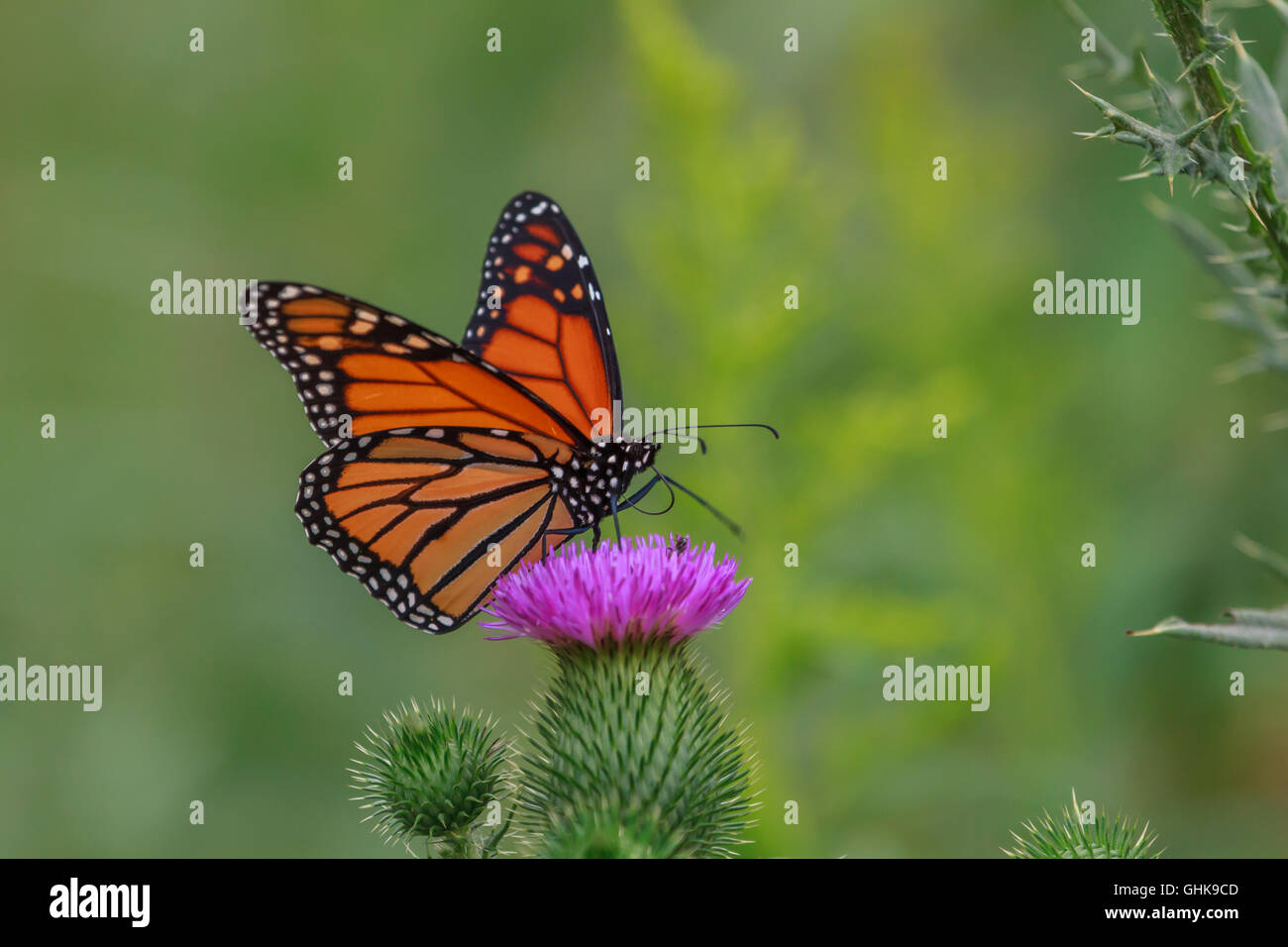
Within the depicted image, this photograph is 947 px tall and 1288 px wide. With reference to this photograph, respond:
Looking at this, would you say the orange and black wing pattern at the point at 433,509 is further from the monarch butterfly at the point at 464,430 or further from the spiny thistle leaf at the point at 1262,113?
the spiny thistle leaf at the point at 1262,113

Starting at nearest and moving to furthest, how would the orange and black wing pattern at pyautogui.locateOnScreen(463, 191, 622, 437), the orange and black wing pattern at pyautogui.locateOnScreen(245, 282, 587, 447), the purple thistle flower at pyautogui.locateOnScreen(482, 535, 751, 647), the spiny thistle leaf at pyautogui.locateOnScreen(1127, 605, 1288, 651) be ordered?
1. the spiny thistle leaf at pyautogui.locateOnScreen(1127, 605, 1288, 651)
2. the purple thistle flower at pyautogui.locateOnScreen(482, 535, 751, 647)
3. the orange and black wing pattern at pyautogui.locateOnScreen(245, 282, 587, 447)
4. the orange and black wing pattern at pyautogui.locateOnScreen(463, 191, 622, 437)

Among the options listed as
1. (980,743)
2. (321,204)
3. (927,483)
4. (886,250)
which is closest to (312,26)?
(321,204)

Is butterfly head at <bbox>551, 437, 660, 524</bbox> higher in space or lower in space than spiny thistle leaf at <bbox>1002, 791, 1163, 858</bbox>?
higher

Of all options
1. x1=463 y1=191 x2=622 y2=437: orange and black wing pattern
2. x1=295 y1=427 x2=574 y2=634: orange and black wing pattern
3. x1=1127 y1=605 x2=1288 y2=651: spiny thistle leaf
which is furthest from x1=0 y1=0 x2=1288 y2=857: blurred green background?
x1=1127 y1=605 x2=1288 y2=651: spiny thistle leaf

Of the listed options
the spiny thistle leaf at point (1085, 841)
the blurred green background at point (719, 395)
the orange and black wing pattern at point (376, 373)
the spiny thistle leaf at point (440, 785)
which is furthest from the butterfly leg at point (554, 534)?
the spiny thistle leaf at point (1085, 841)

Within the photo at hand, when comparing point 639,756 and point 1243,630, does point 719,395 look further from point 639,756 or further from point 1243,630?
point 1243,630

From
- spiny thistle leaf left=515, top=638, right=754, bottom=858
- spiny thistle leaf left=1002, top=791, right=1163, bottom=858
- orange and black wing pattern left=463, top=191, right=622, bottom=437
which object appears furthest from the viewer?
orange and black wing pattern left=463, top=191, right=622, bottom=437

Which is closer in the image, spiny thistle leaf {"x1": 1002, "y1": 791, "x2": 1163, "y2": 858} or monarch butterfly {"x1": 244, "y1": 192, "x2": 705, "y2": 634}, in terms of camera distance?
spiny thistle leaf {"x1": 1002, "y1": 791, "x2": 1163, "y2": 858}

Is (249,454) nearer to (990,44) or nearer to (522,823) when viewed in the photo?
(522,823)

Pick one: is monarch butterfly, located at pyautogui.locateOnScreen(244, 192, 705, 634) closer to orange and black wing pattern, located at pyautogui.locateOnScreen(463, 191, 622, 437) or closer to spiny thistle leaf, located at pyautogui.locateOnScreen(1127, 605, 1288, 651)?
A: orange and black wing pattern, located at pyautogui.locateOnScreen(463, 191, 622, 437)

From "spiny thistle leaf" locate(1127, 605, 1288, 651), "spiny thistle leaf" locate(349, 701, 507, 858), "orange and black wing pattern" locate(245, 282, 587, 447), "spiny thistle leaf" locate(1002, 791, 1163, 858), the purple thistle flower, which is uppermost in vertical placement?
"orange and black wing pattern" locate(245, 282, 587, 447)
